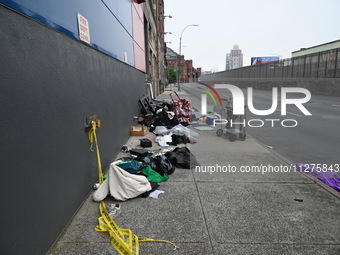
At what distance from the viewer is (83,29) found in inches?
152

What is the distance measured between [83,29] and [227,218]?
3.64 m

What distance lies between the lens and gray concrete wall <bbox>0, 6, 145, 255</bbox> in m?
1.98

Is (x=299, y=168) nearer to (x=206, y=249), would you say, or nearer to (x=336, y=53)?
(x=206, y=249)

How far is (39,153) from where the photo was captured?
242 centimetres

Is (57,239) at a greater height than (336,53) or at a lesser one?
lesser

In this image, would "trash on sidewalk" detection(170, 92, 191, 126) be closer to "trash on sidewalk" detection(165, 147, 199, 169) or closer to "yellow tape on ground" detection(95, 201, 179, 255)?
"trash on sidewalk" detection(165, 147, 199, 169)

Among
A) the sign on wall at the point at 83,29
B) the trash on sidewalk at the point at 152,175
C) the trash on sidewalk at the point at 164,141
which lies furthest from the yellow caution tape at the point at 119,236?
the trash on sidewalk at the point at 164,141

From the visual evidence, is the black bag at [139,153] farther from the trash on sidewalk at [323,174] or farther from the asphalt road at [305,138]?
the asphalt road at [305,138]

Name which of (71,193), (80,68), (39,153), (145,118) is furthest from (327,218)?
(145,118)

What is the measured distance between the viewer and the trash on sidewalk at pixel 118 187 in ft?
12.2

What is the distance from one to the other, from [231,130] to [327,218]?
472 cm

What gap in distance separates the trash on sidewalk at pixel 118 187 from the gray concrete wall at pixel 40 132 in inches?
10.6

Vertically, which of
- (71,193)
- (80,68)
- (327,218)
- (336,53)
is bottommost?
(327,218)

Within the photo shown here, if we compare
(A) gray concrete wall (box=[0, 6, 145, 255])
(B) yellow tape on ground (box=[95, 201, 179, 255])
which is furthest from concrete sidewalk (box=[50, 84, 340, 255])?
(A) gray concrete wall (box=[0, 6, 145, 255])
